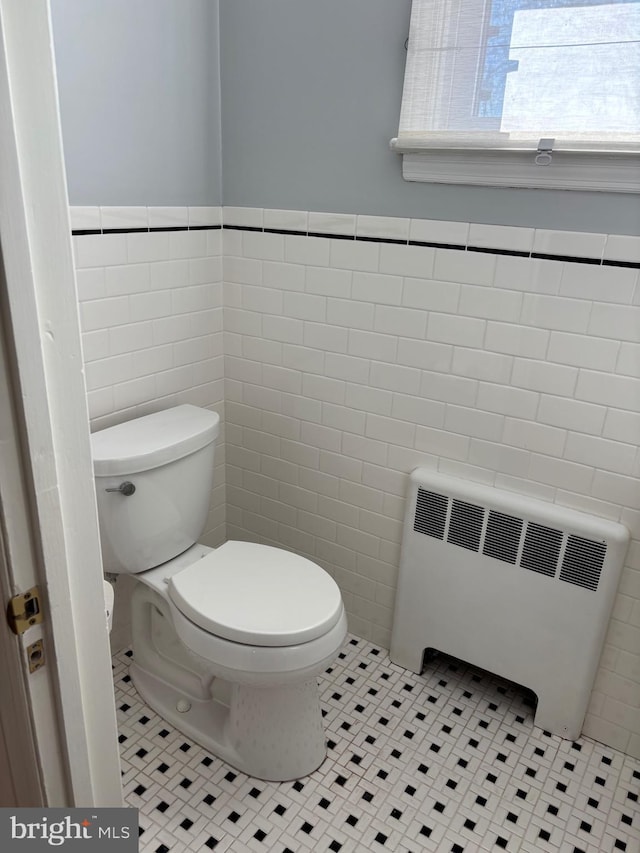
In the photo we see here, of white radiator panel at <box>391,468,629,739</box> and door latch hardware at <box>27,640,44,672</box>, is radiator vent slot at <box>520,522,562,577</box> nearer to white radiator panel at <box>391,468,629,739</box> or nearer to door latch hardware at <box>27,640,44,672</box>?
white radiator panel at <box>391,468,629,739</box>

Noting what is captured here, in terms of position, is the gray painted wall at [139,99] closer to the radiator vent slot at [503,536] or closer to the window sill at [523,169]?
the window sill at [523,169]

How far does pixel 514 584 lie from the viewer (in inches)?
68.4

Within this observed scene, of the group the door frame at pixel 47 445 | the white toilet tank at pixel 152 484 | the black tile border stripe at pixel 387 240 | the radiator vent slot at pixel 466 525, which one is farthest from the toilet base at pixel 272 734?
the black tile border stripe at pixel 387 240

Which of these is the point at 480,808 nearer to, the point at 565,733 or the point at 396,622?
the point at 565,733

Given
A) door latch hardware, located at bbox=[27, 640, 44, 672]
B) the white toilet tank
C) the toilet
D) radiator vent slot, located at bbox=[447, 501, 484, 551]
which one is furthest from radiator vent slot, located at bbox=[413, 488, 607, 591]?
door latch hardware, located at bbox=[27, 640, 44, 672]

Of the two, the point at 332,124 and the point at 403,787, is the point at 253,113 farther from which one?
the point at 403,787

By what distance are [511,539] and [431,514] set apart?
23cm

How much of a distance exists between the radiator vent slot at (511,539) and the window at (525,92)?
2.78ft

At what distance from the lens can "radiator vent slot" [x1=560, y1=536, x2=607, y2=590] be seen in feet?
5.24

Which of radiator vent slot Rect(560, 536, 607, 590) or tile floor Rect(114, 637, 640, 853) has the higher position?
radiator vent slot Rect(560, 536, 607, 590)

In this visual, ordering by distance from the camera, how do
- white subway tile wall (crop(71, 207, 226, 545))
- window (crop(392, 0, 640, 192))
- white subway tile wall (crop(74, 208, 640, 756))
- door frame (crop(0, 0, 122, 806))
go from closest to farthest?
door frame (crop(0, 0, 122, 806)) → window (crop(392, 0, 640, 192)) → white subway tile wall (crop(74, 208, 640, 756)) → white subway tile wall (crop(71, 207, 226, 545))

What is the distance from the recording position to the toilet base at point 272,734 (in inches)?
63.8

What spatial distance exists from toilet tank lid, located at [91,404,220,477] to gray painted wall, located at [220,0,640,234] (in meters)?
0.70

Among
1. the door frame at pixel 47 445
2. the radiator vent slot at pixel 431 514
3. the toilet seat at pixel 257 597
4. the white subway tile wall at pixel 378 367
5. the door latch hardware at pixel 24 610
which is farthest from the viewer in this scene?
the radiator vent slot at pixel 431 514
